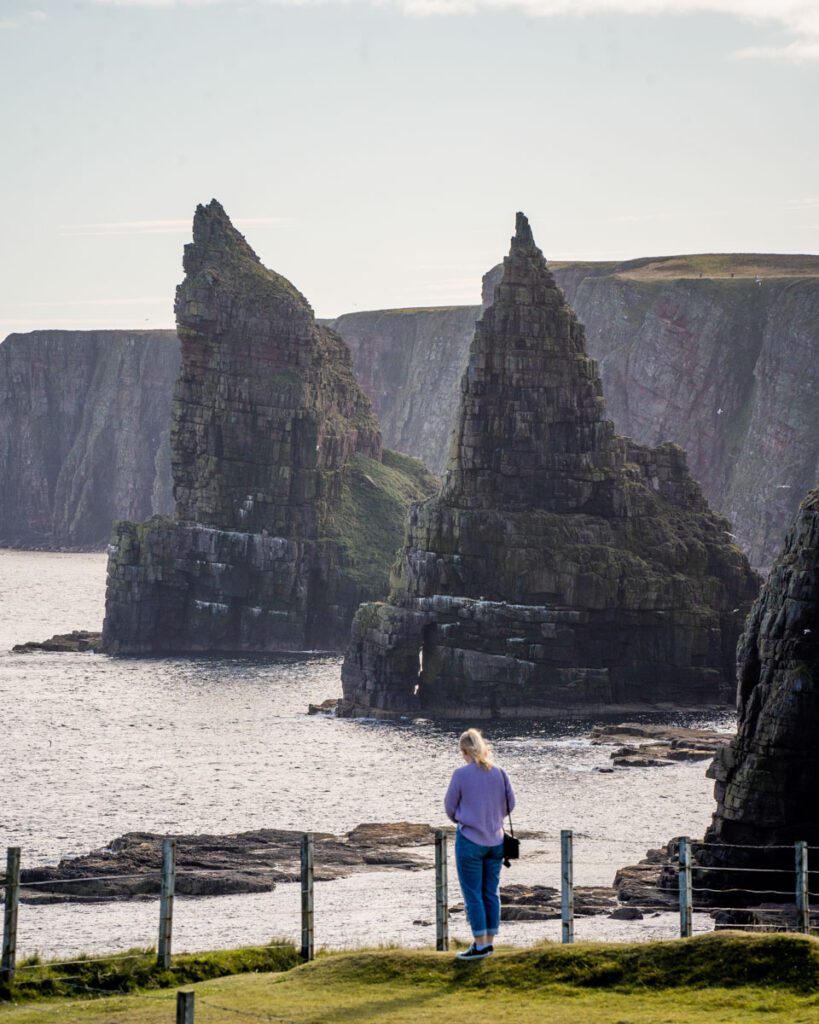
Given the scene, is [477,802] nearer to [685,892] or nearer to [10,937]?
[685,892]

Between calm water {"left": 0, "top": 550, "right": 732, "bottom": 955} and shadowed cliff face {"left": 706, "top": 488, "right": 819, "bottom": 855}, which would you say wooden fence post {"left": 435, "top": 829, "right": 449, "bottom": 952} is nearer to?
calm water {"left": 0, "top": 550, "right": 732, "bottom": 955}

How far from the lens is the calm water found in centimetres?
5891

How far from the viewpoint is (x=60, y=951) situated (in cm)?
5184

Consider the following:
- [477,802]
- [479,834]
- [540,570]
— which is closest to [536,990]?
[479,834]

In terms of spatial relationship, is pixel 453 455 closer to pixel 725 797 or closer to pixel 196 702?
pixel 196 702

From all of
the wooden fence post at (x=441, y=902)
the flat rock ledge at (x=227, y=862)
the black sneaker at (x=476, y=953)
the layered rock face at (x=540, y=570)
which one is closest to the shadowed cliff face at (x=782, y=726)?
the flat rock ledge at (x=227, y=862)

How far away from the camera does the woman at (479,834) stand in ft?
97.1

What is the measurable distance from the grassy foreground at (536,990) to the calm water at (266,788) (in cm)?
2127

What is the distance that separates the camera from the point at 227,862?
74562 mm

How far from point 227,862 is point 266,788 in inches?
1379

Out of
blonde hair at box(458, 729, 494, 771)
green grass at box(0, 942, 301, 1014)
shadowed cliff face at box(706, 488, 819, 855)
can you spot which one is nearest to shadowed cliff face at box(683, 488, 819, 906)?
shadowed cliff face at box(706, 488, 819, 855)

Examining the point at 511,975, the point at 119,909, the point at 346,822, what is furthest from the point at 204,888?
the point at 511,975

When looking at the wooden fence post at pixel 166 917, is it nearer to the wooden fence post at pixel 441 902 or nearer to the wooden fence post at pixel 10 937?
the wooden fence post at pixel 10 937

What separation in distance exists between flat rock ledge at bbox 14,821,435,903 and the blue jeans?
3444 centimetres
